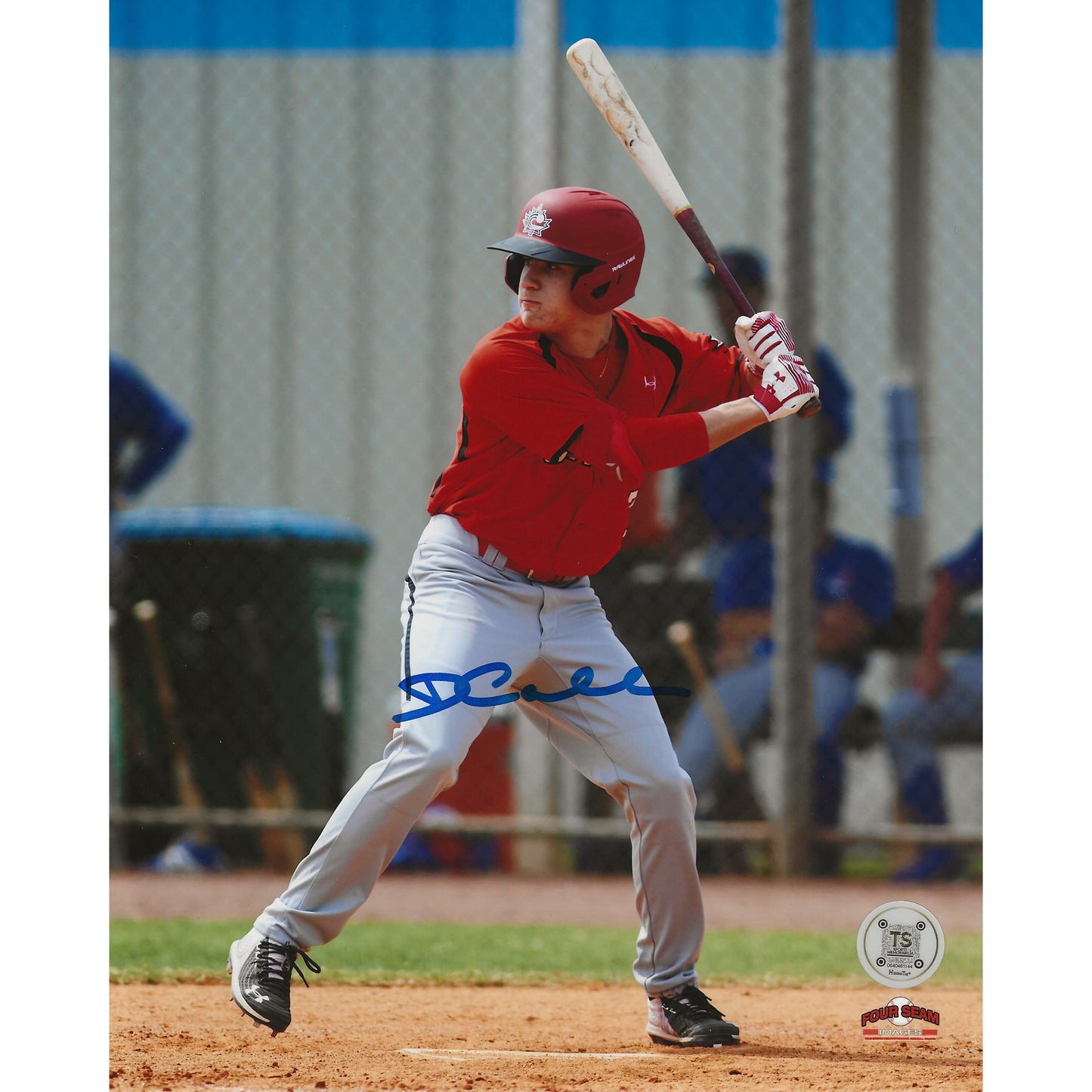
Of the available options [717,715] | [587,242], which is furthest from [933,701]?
[587,242]

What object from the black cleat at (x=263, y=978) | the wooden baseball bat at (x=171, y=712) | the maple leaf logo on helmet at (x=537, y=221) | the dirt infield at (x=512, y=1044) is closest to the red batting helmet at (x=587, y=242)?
the maple leaf logo on helmet at (x=537, y=221)

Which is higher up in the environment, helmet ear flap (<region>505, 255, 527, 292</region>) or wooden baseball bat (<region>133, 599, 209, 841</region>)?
helmet ear flap (<region>505, 255, 527, 292</region>)

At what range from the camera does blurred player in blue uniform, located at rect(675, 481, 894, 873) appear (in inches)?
217

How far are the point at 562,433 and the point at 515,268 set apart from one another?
1.35 feet

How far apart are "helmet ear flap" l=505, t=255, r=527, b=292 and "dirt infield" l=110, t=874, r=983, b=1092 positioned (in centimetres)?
159

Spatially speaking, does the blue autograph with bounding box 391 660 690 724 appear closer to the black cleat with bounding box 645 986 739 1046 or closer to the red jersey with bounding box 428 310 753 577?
the red jersey with bounding box 428 310 753 577

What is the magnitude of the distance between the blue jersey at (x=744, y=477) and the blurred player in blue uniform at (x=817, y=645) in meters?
0.08

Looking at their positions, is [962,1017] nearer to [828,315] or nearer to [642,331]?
[642,331]

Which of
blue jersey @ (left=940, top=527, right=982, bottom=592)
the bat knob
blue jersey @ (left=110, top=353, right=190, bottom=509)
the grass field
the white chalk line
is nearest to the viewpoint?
the white chalk line

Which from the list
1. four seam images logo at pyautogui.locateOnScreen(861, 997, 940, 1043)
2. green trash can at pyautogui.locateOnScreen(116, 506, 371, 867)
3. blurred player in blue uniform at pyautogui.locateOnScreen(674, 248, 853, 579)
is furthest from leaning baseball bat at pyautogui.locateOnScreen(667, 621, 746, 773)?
four seam images logo at pyautogui.locateOnScreen(861, 997, 940, 1043)

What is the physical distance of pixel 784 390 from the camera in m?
2.88

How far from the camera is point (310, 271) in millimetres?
5906

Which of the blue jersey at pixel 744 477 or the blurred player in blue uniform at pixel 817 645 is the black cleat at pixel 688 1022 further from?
the blue jersey at pixel 744 477

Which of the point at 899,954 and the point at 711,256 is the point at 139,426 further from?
the point at 899,954
